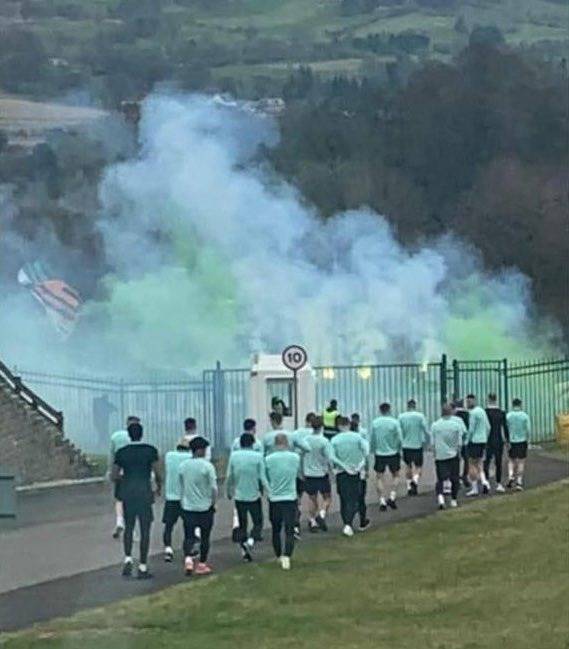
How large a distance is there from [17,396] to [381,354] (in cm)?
1792

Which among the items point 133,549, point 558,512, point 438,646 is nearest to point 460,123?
point 558,512

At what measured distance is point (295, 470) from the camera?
20.3 metres

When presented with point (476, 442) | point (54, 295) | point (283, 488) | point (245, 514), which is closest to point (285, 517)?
point (283, 488)

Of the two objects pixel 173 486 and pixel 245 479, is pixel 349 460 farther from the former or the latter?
pixel 173 486

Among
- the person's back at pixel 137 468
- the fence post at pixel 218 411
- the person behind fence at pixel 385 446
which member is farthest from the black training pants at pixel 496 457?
the person's back at pixel 137 468

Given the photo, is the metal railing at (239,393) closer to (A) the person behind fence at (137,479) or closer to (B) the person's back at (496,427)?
(B) the person's back at (496,427)

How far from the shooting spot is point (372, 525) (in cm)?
2495

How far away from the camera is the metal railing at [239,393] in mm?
38500

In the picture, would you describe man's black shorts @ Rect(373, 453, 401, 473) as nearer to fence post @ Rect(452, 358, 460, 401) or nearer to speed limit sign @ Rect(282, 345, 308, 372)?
speed limit sign @ Rect(282, 345, 308, 372)

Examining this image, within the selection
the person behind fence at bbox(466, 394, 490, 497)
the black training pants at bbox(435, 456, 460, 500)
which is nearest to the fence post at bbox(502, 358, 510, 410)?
the person behind fence at bbox(466, 394, 490, 497)

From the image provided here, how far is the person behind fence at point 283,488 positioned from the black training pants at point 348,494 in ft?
8.74

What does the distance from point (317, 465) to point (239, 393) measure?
1547 centimetres

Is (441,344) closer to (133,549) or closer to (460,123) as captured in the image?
(460,123)

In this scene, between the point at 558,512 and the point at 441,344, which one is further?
the point at 441,344
